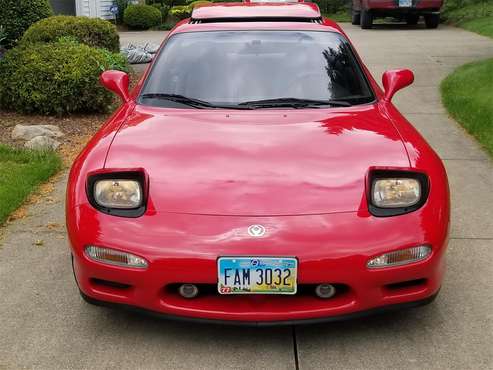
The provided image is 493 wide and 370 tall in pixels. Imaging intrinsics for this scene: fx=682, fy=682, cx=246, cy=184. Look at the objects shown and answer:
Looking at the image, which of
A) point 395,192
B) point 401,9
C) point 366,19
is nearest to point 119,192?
point 395,192

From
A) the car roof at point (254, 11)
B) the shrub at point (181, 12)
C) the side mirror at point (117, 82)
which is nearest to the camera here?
the side mirror at point (117, 82)

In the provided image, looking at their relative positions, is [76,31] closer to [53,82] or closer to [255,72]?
[53,82]

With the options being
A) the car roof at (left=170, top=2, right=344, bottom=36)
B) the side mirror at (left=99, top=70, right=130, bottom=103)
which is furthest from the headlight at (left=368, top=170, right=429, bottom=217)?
the side mirror at (left=99, top=70, right=130, bottom=103)

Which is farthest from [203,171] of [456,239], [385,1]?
[385,1]

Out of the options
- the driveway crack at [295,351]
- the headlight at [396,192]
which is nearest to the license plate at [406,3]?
the headlight at [396,192]

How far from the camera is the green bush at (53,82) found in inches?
301

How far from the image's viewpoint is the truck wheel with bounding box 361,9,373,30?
18.5 m

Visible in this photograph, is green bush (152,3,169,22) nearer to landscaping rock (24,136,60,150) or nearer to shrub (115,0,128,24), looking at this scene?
shrub (115,0,128,24)

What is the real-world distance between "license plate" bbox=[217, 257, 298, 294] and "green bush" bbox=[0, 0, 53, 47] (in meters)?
7.50

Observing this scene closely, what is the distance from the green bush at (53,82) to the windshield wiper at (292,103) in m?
4.19

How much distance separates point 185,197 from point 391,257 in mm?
927

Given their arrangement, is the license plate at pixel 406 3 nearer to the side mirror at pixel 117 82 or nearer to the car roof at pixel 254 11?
the car roof at pixel 254 11

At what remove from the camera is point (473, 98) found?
829 cm

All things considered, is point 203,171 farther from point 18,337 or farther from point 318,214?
point 18,337
